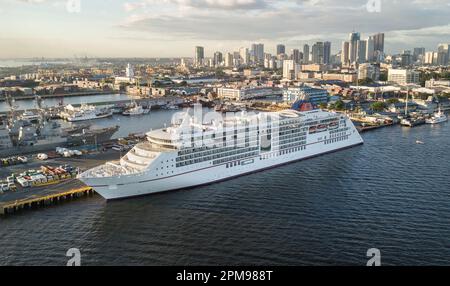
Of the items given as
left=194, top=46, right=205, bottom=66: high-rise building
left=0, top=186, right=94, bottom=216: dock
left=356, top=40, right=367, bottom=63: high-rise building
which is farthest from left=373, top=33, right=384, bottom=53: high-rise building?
left=0, top=186, right=94, bottom=216: dock

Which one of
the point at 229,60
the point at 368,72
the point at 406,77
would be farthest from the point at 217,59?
the point at 406,77

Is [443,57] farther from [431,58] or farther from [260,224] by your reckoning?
[260,224]

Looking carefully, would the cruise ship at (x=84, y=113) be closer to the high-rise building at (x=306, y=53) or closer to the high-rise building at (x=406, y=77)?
the high-rise building at (x=406, y=77)

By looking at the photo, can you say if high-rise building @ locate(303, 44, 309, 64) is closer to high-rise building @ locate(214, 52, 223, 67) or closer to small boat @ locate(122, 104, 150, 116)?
high-rise building @ locate(214, 52, 223, 67)

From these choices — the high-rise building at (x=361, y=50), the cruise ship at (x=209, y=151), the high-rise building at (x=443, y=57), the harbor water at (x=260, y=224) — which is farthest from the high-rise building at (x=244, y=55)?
the harbor water at (x=260, y=224)

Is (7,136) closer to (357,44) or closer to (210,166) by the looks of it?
(210,166)
